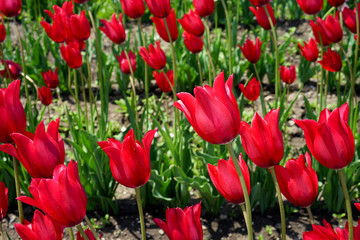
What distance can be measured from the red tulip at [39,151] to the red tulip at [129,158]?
12 cm

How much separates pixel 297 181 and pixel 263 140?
15 cm

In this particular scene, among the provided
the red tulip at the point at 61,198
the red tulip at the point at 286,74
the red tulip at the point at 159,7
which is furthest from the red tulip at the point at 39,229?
the red tulip at the point at 286,74

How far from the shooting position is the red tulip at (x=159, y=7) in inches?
81.1

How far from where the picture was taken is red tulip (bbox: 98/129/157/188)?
1.11 metres

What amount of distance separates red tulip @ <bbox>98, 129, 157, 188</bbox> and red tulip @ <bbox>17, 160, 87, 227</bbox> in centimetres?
12

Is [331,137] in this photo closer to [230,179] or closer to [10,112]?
[230,179]

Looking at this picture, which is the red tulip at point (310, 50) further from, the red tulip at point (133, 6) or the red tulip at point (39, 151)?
the red tulip at point (39, 151)

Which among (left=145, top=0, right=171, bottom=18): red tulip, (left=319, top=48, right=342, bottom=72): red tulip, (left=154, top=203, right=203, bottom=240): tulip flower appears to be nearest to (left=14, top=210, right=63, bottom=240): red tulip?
(left=154, top=203, right=203, bottom=240): tulip flower

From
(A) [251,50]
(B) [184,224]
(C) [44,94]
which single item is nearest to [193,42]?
(A) [251,50]

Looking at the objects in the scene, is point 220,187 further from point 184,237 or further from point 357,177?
point 357,177

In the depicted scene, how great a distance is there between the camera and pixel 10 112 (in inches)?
47.9

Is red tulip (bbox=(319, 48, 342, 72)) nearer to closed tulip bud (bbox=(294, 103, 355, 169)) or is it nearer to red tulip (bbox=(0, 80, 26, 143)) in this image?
closed tulip bud (bbox=(294, 103, 355, 169))

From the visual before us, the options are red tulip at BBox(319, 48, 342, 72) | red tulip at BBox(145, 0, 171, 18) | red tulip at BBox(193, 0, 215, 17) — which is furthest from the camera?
red tulip at BBox(319, 48, 342, 72)

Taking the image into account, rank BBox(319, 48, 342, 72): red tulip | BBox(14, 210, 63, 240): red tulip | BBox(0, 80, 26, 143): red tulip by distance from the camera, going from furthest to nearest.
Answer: BBox(319, 48, 342, 72): red tulip → BBox(0, 80, 26, 143): red tulip → BBox(14, 210, 63, 240): red tulip
